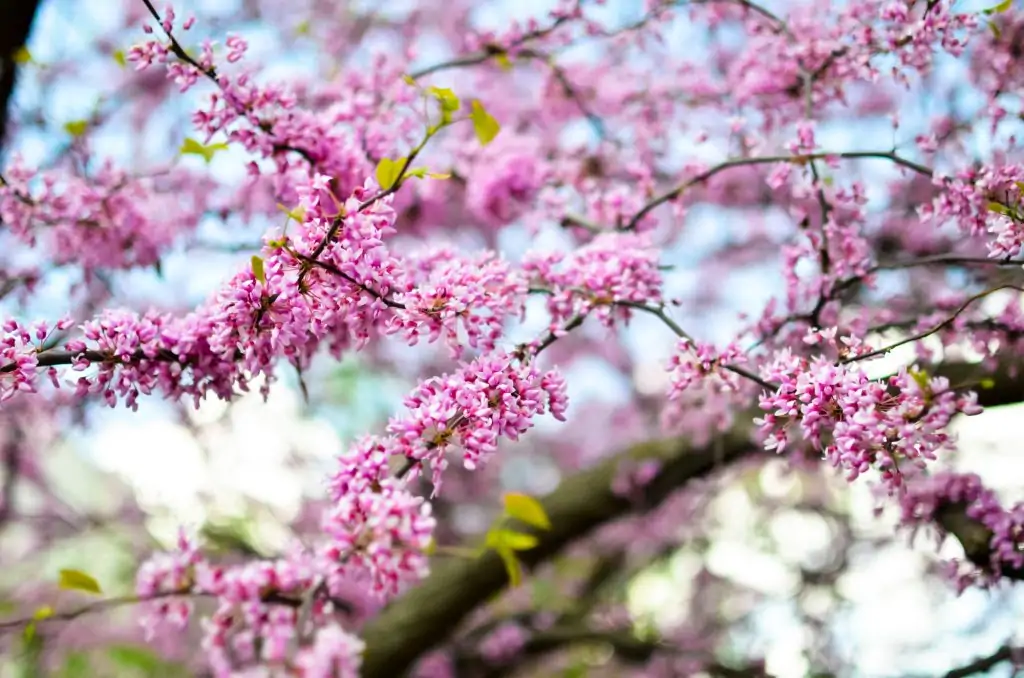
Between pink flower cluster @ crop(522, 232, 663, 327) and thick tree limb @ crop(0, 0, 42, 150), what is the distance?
2.69 metres

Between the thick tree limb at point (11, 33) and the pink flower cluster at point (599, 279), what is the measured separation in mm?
2691

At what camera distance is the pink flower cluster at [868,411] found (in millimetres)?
1622

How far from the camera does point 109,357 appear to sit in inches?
72.9

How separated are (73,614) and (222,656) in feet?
1.72

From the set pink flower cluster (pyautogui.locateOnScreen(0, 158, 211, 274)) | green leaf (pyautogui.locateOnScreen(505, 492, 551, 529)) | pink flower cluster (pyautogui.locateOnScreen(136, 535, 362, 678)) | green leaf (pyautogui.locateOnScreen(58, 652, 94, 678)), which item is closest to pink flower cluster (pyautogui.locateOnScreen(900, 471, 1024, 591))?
green leaf (pyautogui.locateOnScreen(505, 492, 551, 529))

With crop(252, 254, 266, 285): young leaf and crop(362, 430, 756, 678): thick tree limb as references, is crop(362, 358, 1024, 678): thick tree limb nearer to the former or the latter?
crop(362, 430, 756, 678): thick tree limb

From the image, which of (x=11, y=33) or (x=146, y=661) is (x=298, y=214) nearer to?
(x=11, y=33)

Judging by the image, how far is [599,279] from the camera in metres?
2.22

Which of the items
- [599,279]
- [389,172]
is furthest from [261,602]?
[599,279]

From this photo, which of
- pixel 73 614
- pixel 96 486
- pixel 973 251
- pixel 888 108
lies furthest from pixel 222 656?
pixel 96 486

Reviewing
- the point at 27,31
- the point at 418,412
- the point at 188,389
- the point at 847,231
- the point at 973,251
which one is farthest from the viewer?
the point at 973,251

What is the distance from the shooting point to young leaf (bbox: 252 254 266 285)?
1.62 metres

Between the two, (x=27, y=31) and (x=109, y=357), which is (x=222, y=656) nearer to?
(x=109, y=357)

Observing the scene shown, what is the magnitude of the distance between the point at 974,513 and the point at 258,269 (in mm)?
2062
